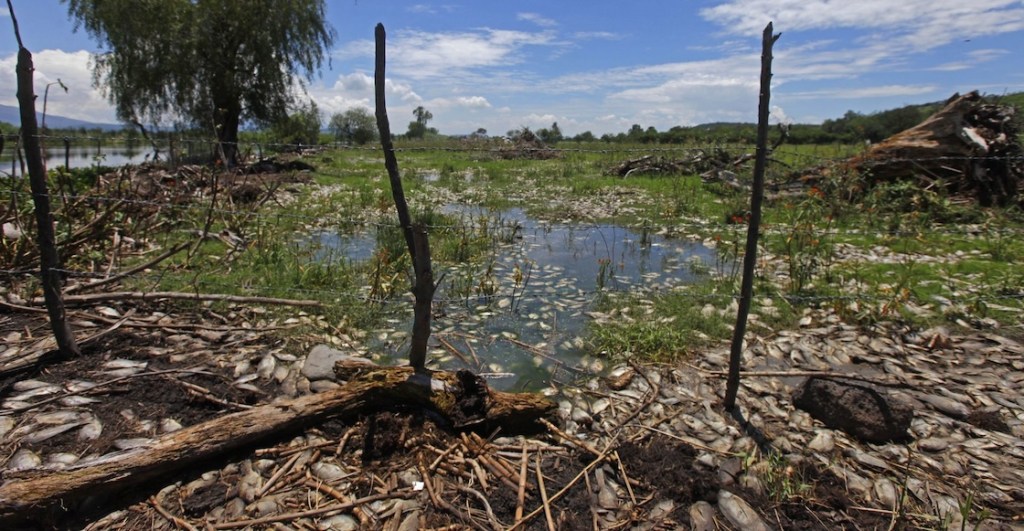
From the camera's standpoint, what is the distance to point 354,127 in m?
69.8

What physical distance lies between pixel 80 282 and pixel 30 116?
243cm

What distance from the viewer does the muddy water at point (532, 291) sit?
5.34m

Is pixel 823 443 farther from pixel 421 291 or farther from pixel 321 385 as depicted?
pixel 321 385

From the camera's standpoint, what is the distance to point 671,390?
4602 mm

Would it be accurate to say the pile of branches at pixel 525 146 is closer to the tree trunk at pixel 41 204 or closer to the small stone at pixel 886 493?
the tree trunk at pixel 41 204

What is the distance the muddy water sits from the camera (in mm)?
5340

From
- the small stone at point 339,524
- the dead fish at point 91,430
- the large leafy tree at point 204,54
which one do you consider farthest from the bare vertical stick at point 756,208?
the large leafy tree at point 204,54

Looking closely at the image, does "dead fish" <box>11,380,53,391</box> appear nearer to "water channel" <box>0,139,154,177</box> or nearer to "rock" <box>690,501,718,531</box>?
"water channel" <box>0,139,154,177</box>

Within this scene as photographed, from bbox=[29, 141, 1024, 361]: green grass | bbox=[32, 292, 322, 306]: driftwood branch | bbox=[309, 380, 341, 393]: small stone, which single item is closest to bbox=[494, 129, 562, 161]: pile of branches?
bbox=[29, 141, 1024, 361]: green grass

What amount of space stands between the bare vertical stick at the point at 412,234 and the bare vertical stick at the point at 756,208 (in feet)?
7.57

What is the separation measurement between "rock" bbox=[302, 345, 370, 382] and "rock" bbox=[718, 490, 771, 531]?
293cm

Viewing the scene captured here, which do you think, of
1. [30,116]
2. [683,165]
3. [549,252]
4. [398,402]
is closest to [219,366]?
[398,402]

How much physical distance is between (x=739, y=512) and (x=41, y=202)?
5.48 metres

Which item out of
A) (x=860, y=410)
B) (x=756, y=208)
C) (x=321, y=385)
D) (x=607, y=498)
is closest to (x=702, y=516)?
(x=607, y=498)
